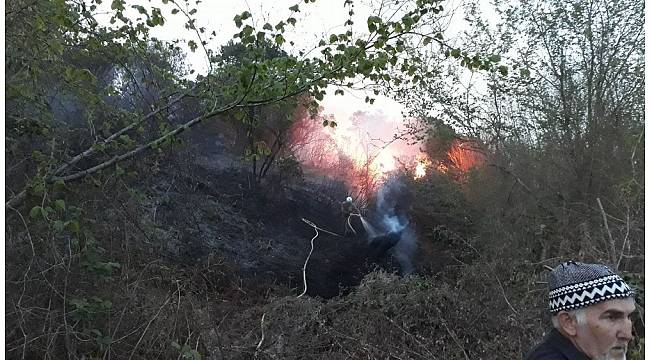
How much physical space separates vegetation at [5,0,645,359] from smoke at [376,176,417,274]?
1.13ft

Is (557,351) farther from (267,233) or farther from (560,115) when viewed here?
(267,233)

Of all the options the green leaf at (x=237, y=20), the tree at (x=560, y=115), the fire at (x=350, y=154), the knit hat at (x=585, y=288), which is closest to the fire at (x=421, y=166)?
the fire at (x=350, y=154)

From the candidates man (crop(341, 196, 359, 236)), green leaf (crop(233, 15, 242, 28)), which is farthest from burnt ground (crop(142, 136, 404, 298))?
green leaf (crop(233, 15, 242, 28))

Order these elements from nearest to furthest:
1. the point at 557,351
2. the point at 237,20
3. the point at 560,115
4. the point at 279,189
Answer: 1. the point at 557,351
2. the point at 237,20
3. the point at 560,115
4. the point at 279,189

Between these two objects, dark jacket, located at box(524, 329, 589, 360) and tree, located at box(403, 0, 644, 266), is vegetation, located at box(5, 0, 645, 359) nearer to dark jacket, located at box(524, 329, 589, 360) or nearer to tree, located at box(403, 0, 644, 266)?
tree, located at box(403, 0, 644, 266)

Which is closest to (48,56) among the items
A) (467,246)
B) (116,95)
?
(116,95)

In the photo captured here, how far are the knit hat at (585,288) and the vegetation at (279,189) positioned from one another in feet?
6.24

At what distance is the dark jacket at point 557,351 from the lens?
1.79 meters

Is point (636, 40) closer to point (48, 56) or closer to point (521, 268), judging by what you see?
point (521, 268)

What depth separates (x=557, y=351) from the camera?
5.93ft

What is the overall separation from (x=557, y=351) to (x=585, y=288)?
24cm

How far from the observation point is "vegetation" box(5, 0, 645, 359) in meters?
3.68

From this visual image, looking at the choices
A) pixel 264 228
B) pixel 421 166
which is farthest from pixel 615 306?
pixel 264 228

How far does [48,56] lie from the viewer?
3.68 metres
